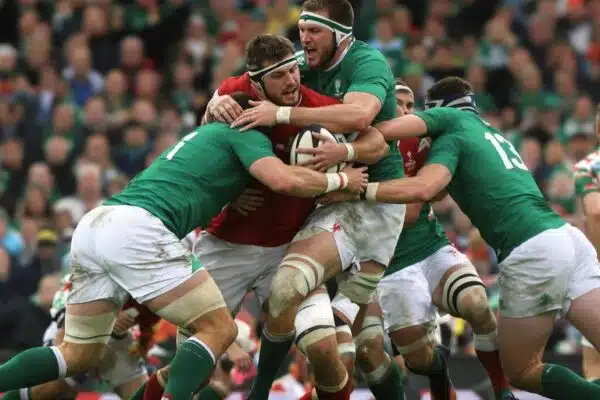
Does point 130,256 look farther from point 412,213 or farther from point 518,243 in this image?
point 518,243

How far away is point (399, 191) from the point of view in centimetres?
912

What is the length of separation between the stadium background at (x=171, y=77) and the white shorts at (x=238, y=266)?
189 inches

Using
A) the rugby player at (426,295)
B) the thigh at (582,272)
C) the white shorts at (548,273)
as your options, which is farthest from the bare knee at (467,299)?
the thigh at (582,272)

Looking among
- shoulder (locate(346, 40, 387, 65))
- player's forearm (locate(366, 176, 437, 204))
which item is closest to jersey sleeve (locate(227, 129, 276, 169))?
player's forearm (locate(366, 176, 437, 204))

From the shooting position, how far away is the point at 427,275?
1017 cm

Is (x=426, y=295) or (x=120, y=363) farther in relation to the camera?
(x=120, y=363)

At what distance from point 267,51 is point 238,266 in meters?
1.41

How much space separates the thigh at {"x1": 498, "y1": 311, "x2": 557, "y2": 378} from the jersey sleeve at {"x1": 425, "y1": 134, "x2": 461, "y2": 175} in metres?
1.01

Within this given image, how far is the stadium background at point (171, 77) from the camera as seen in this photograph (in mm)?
15148

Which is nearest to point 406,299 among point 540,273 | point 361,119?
point 540,273

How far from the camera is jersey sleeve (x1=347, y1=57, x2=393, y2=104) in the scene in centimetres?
916

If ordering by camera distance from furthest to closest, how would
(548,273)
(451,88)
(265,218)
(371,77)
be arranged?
(451,88) → (265,218) → (371,77) → (548,273)

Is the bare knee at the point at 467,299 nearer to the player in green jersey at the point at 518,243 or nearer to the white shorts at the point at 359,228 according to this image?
the player in green jersey at the point at 518,243

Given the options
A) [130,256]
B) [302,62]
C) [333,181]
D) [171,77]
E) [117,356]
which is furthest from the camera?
[171,77]
